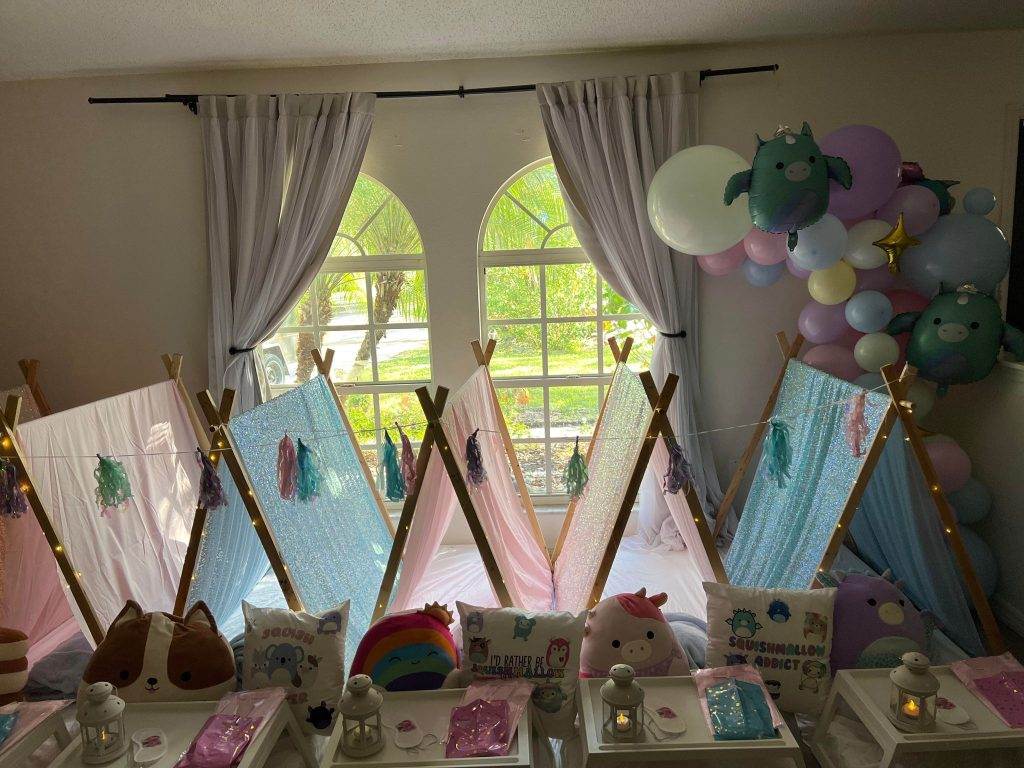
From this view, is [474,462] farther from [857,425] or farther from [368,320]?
[368,320]

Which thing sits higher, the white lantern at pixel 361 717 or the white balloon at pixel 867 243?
the white balloon at pixel 867 243

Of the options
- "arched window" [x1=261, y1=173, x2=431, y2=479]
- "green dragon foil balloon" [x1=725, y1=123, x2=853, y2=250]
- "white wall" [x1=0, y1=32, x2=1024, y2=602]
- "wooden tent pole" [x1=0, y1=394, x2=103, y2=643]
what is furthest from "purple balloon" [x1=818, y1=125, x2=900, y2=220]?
"wooden tent pole" [x1=0, y1=394, x2=103, y2=643]

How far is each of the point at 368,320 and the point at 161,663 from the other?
6.77 feet

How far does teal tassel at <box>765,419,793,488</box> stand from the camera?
2461 millimetres

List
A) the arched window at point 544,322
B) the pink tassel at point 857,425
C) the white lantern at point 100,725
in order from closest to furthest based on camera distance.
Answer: the white lantern at point 100,725, the pink tassel at point 857,425, the arched window at point 544,322

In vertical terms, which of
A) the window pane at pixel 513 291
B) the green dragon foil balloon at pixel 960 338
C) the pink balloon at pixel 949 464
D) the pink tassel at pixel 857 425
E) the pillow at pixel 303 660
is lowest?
the pillow at pixel 303 660

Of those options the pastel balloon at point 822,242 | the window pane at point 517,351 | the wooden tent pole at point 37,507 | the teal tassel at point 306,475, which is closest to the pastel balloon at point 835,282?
the pastel balloon at point 822,242

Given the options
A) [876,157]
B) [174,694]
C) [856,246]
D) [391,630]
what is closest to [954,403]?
[856,246]

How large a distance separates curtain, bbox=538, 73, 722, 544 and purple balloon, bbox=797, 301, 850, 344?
1.88ft

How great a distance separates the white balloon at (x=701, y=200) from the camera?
282cm

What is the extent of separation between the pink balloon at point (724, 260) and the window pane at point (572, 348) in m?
0.76

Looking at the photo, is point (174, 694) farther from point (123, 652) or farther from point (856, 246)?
point (856, 246)

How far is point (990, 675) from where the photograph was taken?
1.99m

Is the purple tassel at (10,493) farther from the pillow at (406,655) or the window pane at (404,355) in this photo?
the window pane at (404,355)
